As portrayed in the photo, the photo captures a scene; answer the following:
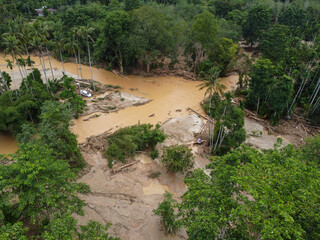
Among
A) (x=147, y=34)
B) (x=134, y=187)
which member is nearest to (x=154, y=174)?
(x=134, y=187)

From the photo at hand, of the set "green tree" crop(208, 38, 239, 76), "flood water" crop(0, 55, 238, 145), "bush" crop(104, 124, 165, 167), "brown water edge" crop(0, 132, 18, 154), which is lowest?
"flood water" crop(0, 55, 238, 145)

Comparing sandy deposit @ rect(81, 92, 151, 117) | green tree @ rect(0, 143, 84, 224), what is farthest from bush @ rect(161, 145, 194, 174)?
sandy deposit @ rect(81, 92, 151, 117)

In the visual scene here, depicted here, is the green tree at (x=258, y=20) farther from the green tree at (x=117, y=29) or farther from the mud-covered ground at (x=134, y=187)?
the mud-covered ground at (x=134, y=187)

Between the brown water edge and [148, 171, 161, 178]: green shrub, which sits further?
→ the brown water edge

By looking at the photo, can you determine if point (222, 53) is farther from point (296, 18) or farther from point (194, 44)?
point (296, 18)

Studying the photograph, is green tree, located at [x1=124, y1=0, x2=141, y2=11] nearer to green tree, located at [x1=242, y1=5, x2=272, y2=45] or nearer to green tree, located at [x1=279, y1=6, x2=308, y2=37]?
green tree, located at [x1=242, y1=5, x2=272, y2=45]

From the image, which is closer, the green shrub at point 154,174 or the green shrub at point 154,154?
the green shrub at point 154,174

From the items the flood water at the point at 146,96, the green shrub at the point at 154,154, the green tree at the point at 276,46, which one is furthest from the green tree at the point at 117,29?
the green tree at the point at 276,46
